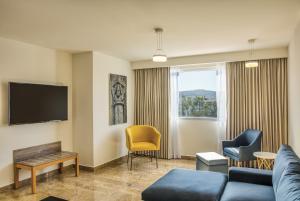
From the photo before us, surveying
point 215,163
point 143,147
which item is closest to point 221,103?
point 215,163

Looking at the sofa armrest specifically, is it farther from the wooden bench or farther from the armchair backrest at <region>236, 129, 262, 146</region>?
the wooden bench

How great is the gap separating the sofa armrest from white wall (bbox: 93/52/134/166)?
2835mm

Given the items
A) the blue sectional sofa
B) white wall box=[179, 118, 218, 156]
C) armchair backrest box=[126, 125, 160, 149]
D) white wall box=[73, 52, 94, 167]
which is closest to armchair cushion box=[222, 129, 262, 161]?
white wall box=[179, 118, 218, 156]

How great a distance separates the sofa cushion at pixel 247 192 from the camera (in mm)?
2210

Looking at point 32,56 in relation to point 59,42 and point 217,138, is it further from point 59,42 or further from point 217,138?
point 217,138

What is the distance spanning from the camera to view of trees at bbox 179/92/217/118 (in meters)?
5.41

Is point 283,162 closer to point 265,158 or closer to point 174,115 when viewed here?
point 265,158

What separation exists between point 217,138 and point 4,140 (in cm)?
415

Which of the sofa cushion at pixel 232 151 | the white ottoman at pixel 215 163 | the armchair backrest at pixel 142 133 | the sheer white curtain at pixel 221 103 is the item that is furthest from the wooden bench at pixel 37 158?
the sheer white curtain at pixel 221 103

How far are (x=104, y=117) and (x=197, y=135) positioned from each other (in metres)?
2.22

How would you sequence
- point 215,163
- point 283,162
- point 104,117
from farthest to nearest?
point 104,117, point 215,163, point 283,162

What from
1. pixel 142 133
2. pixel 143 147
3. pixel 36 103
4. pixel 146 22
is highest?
pixel 146 22

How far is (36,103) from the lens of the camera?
12.9 ft

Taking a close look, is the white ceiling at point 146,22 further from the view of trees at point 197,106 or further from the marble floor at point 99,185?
the marble floor at point 99,185
